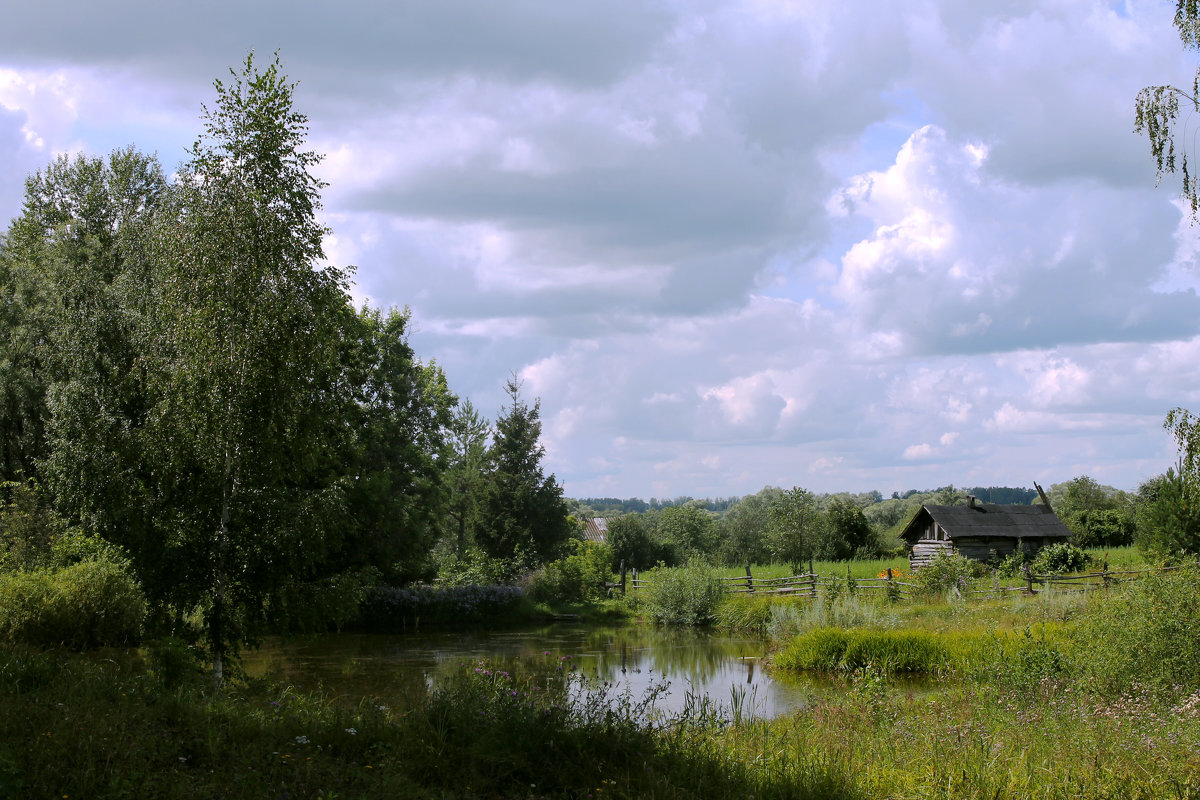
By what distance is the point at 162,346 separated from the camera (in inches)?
481

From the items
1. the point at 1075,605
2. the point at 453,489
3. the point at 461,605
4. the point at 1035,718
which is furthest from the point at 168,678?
the point at 453,489

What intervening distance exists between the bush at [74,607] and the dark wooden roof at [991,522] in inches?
1152

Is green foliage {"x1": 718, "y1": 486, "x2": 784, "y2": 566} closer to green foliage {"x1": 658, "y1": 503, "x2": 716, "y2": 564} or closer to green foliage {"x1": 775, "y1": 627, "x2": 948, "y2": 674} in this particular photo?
green foliage {"x1": 658, "y1": 503, "x2": 716, "y2": 564}

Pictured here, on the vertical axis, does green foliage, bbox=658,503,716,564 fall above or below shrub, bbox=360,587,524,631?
above

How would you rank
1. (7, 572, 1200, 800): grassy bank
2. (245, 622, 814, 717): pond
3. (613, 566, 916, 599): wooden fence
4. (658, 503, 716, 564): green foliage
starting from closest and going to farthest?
(7, 572, 1200, 800): grassy bank
(245, 622, 814, 717): pond
(613, 566, 916, 599): wooden fence
(658, 503, 716, 564): green foliage

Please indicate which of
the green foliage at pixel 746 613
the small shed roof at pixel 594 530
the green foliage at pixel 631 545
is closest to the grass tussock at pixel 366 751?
the green foliage at pixel 746 613

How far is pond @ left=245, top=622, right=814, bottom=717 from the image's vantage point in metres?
14.4

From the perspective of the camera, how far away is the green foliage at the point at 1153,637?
30.1 feet

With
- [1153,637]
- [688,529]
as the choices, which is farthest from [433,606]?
[688,529]

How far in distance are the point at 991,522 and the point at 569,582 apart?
58.3ft

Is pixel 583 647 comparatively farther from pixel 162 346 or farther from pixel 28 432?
pixel 28 432

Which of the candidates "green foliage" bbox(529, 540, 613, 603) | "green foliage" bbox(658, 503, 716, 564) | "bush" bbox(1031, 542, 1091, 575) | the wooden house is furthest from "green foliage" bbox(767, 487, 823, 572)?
"green foliage" bbox(658, 503, 716, 564)

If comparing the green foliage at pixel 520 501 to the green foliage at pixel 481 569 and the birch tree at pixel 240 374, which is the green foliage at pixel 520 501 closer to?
the green foliage at pixel 481 569

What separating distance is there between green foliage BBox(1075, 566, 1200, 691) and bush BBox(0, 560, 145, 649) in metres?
13.2
